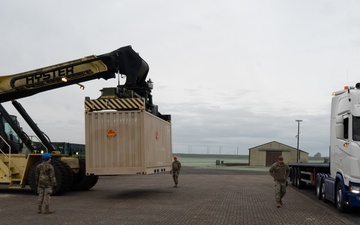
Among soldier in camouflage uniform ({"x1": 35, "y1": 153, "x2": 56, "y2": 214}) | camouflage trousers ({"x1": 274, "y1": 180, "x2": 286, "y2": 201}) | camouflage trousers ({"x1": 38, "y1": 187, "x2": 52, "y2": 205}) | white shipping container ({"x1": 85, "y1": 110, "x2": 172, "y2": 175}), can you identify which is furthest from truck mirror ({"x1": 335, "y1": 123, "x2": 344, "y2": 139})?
camouflage trousers ({"x1": 38, "y1": 187, "x2": 52, "y2": 205})

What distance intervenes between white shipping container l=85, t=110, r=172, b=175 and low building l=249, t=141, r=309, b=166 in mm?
52435

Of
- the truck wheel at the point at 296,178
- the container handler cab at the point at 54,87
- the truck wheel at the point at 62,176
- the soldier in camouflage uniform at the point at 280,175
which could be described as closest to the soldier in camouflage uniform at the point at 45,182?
the container handler cab at the point at 54,87

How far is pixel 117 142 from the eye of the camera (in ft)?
51.4

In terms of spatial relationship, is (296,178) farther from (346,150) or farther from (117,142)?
(117,142)

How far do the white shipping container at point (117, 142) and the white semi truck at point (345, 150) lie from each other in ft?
20.9

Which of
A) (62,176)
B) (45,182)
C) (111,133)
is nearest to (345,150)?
(111,133)

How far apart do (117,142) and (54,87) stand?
4641 mm

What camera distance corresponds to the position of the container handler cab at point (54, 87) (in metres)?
17.2

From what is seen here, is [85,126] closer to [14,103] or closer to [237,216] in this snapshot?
[14,103]

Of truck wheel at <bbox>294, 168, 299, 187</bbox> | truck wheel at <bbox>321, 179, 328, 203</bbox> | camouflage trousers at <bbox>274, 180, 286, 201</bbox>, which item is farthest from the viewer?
truck wheel at <bbox>294, 168, 299, 187</bbox>

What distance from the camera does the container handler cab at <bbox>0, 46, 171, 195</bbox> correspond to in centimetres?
1717

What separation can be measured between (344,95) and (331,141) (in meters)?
1.88

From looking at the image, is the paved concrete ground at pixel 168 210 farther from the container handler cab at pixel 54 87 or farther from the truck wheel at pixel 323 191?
the container handler cab at pixel 54 87

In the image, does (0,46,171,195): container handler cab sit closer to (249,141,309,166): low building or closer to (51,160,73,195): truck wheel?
(51,160,73,195): truck wheel
